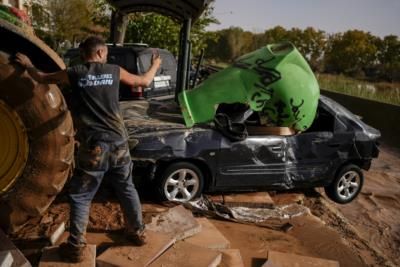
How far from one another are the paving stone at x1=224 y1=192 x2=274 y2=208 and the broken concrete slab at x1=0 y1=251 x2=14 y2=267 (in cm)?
321

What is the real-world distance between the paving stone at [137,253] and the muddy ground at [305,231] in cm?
25

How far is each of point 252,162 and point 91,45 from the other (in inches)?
127

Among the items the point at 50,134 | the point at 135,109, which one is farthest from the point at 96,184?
the point at 135,109

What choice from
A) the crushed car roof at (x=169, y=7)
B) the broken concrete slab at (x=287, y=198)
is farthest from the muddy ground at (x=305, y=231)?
the crushed car roof at (x=169, y=7)

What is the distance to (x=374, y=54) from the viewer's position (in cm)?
4391

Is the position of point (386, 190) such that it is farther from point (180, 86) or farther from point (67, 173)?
point (67, 173)

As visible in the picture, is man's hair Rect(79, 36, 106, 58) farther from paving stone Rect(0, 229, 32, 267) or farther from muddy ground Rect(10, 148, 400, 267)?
muddy ground Rect(10, 148, 400, 267)

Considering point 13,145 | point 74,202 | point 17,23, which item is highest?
point 17,23

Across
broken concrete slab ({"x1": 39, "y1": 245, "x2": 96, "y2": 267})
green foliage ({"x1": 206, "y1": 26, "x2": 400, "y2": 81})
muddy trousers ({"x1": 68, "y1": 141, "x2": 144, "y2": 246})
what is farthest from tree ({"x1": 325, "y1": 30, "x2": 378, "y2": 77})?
broken concrete slab ({"x1": 39, "y1": 245, "x2": 96, "y2": 267})

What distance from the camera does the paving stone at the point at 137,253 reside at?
373 centimetres

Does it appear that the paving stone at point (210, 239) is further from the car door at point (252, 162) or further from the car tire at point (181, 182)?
the car door at point (252, 162)

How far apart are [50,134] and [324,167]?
4.47 m

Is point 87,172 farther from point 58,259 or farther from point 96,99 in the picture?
point 58,259

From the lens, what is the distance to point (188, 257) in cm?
402
